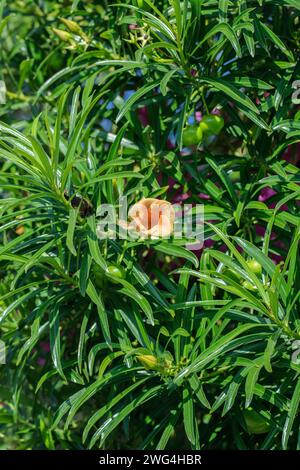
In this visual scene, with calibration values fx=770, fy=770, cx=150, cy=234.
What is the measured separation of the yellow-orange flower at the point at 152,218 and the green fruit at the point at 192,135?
0.15 m

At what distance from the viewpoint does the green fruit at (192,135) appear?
1.41 meters

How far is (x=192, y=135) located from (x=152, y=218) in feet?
0.60

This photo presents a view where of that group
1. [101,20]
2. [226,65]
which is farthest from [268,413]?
[101,20]

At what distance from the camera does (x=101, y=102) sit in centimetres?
165

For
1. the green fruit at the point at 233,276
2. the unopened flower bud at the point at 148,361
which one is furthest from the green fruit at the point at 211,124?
the unopened flower bud at the point at 148,361

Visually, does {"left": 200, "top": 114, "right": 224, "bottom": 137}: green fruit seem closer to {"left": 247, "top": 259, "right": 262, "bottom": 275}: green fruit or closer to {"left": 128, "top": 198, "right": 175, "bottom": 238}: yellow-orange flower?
{"left": 128, "top": 198, "right": 175, "bottom": 238}: yellow-orange flower

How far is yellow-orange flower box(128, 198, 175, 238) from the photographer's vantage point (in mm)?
1324

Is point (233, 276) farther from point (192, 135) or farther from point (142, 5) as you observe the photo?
point (142, 5)

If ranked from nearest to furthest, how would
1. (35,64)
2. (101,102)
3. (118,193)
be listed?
(118,193) < (101,102) < (35,64)

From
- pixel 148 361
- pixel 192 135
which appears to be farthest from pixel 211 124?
pixel 148 361

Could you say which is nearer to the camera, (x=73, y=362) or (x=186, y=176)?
(x=73, y=362)
